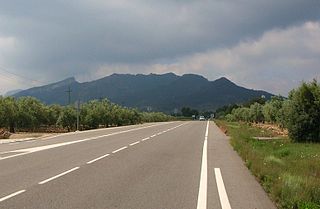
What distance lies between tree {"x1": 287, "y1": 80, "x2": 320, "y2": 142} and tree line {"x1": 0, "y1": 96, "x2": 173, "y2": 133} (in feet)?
142

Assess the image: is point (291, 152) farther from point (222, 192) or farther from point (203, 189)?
point (222, 192)

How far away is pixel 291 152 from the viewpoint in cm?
2517

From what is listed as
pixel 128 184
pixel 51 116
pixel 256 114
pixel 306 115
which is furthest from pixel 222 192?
pixel 256 114

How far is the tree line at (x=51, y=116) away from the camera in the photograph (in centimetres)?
8000

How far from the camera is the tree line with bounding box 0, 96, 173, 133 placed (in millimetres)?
80000

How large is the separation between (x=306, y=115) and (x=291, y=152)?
12.3 m

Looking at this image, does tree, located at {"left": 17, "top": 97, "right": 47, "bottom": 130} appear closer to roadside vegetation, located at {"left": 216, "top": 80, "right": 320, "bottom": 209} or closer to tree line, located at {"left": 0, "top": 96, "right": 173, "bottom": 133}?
tree line, located at {"left": 0, "top": 96, "right": 173, "bottom": 133}

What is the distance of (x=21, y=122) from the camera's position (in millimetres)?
83562

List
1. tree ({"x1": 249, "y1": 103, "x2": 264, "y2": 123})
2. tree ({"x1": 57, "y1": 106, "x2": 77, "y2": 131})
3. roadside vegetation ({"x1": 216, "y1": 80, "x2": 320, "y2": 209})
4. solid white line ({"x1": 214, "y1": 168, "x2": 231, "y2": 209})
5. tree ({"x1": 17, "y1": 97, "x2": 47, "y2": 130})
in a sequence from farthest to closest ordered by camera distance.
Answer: tree ({"x1": 249, "y1": 103, "x2": 264, "y2": 123}) → tree ({"x1": 57, "y1": 106, "x2": 77, "y2": 131}) → tree ({"x1": 17, "y1": 97, "x2": 47, "y2": 130}) → roadside vegetation ({"x1": 216, "y1": 80, "x2": 320, "y2": 209}) → solid white line ({"x1": 214, "y1": 168, "x2": 231, "y2": 209})

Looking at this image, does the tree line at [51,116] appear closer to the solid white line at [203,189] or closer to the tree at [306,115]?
the tree at [306,115]

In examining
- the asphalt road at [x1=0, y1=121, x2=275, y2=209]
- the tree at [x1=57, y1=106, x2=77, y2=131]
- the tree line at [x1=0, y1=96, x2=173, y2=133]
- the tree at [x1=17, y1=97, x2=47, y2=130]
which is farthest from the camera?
the tree at [x1=57, y1=106, x2=77, y2=131]

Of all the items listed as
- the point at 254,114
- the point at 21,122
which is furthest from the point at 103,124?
the point at 254,114

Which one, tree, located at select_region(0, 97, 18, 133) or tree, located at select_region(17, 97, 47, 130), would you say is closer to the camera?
tree, located at select_region(0, 97, 18, 133)

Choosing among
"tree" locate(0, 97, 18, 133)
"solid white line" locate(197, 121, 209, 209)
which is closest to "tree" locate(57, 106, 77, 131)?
"tree" locate(0, 97, 18, 133)
